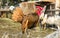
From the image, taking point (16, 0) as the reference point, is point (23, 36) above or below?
below

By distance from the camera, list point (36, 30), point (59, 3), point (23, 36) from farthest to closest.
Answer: point (59, 3) < point (36, 30) < point (23, 36)

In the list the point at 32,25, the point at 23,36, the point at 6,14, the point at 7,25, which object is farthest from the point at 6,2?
the point at 23,36

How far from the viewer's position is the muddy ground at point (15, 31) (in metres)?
0.75

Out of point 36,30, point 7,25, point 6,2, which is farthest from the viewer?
point 6,2

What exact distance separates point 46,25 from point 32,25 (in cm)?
9

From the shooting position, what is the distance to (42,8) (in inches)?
39.0

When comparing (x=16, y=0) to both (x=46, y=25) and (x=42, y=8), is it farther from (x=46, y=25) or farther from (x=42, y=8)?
(x=46, y=25)

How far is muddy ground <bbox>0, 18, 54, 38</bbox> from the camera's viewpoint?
29.6 inches

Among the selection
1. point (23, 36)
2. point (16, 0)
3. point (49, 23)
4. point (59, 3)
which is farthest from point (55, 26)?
point (16, 0)

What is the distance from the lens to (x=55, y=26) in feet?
2.91

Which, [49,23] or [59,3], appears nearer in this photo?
[49,23]

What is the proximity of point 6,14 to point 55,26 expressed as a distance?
47 cm

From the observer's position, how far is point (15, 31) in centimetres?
83

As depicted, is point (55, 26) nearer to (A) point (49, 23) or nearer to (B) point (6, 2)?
(A) point (49, 23)
